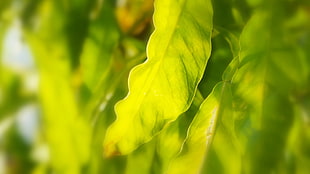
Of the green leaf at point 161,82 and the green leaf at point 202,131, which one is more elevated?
the green leaf at point 161,82

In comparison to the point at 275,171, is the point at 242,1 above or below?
above

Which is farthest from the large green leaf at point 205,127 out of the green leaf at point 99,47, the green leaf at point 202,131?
the green leaf at point 99,47

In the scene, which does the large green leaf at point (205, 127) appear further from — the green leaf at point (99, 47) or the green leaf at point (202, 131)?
the green leaf at point (99, 47)

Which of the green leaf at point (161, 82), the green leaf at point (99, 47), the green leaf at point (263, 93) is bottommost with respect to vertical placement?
the green leaf at point (263, 93)

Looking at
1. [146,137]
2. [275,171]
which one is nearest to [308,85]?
[275,171]

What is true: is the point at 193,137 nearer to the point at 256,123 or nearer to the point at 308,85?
the point at 256,123

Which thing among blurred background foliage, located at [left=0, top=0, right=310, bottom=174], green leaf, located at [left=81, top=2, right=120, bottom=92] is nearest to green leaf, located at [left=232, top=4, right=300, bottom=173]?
blurred background foliage, located at [left=0, top=0, right=310, bottom=174]
